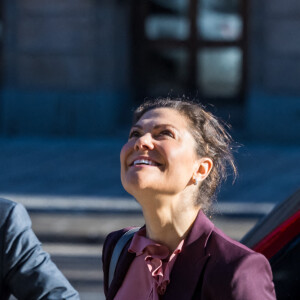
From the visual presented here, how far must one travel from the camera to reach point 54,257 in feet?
24.6

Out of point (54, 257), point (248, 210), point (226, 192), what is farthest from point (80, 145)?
point (54, 257)

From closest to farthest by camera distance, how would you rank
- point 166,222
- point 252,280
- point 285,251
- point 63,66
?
point 252,280 < point 166,222 < point 285,251 < point 63,66

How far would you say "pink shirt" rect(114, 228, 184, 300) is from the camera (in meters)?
2.05

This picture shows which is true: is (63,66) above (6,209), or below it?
below

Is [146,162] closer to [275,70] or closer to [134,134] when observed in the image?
[134,134]

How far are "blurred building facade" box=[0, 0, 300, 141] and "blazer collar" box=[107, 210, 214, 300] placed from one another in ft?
42.7

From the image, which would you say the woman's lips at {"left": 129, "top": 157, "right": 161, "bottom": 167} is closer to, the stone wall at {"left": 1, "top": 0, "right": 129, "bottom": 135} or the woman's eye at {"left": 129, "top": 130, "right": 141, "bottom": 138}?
the woman's eye at {"left": 129, "top": 130, "right": 141, "bottom": 138}

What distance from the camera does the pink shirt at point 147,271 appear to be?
205 cm

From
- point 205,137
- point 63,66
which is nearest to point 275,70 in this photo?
point 63,66

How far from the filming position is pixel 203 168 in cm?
221

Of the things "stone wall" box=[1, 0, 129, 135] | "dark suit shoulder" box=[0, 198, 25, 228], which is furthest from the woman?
"stone wall" box=[1, 0, 129, 135]

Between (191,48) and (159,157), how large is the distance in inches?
562

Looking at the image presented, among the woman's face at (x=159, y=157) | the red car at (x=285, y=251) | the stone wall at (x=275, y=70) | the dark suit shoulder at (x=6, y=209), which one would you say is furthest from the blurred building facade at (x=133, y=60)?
the woman's face at (x=159, y=157)

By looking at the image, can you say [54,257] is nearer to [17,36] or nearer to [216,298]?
[216,298]
